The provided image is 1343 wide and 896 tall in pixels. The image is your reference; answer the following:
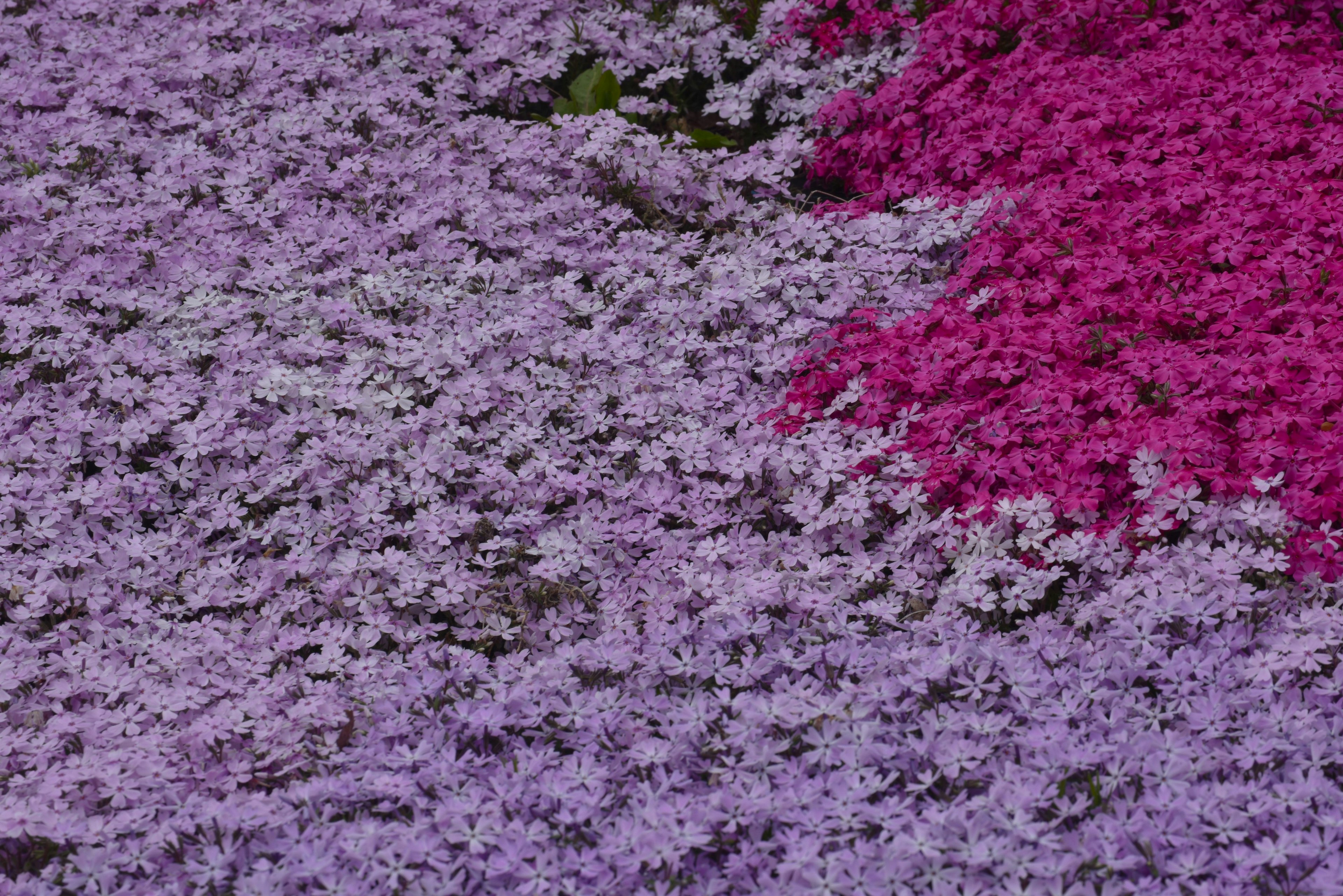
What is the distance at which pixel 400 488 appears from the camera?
154 inches

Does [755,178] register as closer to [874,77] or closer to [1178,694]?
[874,77]

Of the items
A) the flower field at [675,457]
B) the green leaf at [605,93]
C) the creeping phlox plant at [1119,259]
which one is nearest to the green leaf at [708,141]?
→ the flower field at [675,457]

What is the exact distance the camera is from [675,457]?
4.10 m

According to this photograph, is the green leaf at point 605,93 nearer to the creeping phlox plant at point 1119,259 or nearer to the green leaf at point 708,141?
the green leaf at point 708,141

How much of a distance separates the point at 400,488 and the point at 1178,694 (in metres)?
2.45

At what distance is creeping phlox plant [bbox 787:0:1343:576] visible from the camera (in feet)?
11.7

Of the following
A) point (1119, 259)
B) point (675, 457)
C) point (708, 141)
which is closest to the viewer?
point (675, 457)

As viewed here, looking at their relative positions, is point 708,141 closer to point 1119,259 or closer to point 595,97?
point 595,97

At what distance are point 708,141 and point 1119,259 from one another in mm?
2457

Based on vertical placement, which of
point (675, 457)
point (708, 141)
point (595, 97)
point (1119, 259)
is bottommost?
point (675, 457)

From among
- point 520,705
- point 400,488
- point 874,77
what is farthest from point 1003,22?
point 520,705

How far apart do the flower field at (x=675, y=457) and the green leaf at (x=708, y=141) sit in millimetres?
37

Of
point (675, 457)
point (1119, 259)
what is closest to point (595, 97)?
point (675, 457)

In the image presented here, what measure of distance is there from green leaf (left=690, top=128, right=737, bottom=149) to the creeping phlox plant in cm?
59
